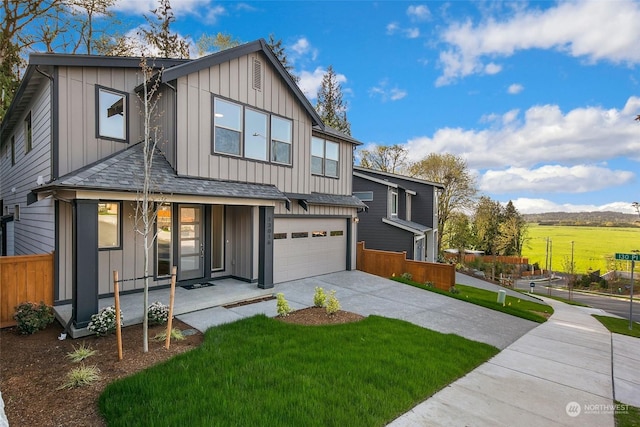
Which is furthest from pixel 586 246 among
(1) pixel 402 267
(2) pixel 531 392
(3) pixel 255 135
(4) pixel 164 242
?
(4) pixel 164 242

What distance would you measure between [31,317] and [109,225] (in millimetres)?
2442

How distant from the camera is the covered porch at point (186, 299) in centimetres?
634

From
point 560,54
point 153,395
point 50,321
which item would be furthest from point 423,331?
point 560,54

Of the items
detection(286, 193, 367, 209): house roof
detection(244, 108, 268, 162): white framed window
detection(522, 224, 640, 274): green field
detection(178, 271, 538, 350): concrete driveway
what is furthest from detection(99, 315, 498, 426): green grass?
detection(522, 224, 640, 274): green field

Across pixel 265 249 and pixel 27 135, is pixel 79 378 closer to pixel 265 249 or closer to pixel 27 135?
pixel 265 249

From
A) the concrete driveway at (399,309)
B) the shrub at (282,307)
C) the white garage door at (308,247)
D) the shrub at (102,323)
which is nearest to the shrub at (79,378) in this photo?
the shrub at (102,323)

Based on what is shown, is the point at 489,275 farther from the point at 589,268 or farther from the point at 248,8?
the point at 248,8

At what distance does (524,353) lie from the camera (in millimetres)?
6254

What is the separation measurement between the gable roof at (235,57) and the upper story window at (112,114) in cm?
165

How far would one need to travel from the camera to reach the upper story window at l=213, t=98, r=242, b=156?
857 centimetres

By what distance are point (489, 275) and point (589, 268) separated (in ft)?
43.5

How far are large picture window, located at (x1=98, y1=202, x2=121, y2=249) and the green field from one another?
1398 inches

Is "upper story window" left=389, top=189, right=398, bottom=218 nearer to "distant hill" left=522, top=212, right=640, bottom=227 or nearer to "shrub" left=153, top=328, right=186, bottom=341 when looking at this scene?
"shrub" left=153, top=328, right=186, bottom=341

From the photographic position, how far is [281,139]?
10320 millimetres
